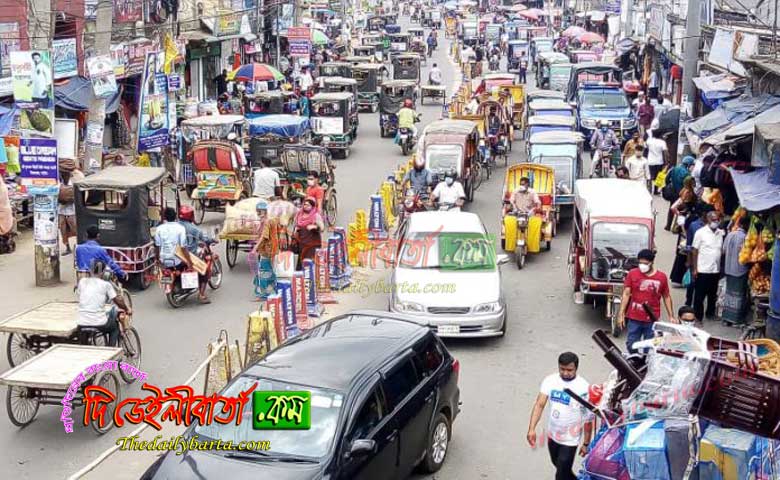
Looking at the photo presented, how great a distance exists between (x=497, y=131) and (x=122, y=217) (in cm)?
1648

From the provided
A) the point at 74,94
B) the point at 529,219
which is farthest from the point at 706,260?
the point at 74,94

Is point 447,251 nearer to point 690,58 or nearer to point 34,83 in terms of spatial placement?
point 34,83

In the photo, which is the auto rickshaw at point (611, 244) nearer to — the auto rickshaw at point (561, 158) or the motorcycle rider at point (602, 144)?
the auto rickshaw at point (561, 158)

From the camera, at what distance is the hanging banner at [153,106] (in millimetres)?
24859

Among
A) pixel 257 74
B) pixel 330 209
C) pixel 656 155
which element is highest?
pixel 257 74

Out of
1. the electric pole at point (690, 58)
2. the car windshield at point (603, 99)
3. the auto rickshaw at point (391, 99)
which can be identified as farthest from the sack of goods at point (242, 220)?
the auto rickshaw at point (391, 99)

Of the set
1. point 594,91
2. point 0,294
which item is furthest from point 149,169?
point 594,91

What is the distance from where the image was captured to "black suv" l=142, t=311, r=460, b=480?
8195 millimetres

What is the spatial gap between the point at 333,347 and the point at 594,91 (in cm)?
2623

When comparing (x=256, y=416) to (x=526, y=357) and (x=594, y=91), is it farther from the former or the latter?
(x=594, y=91)

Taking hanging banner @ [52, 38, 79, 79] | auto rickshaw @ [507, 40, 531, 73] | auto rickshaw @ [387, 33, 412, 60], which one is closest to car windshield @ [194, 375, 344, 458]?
hanging banner @ [52, 38, 79, 79]

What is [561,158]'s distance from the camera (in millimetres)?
23109

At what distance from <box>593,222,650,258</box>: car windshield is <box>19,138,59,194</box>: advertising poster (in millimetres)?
8805

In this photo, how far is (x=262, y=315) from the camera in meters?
12.2
